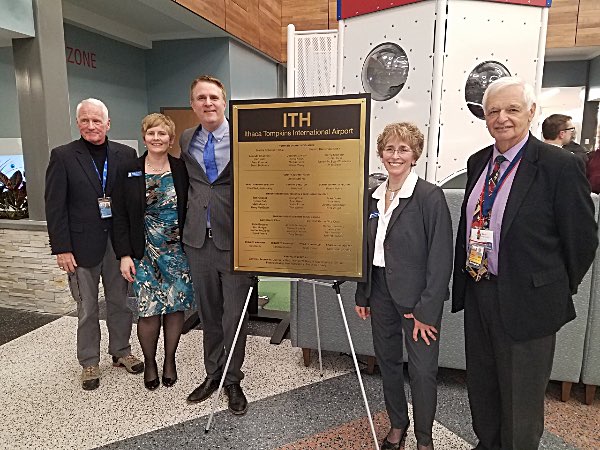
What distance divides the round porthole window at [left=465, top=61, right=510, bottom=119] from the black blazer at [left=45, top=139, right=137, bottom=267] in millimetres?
2238

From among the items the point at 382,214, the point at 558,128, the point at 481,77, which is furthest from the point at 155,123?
the point at 558,128

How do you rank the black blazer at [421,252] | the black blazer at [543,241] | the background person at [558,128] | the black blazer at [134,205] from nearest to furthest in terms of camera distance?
the black blazer at [543,241]
the black blazer at [421,252]
the black blazer at [134,205]
the background person at [558,128]

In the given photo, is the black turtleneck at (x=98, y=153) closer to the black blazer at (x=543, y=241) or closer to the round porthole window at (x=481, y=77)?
the black blazer at (x=543, y=241)

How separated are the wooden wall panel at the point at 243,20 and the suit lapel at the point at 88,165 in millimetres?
3579

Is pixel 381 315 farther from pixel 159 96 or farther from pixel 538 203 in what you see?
pixel 159 96

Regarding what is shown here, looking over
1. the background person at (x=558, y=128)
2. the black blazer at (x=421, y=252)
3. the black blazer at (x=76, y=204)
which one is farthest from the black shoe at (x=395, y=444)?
the background person at (x=558, y=128)

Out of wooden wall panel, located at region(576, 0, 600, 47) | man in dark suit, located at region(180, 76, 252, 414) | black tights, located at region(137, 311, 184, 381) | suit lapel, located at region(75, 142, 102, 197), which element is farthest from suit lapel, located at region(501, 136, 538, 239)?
wooden wall panel, located at region(576, 0, 600, 47)

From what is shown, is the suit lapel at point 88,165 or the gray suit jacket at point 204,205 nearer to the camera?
the gray suit jacket at point 204,205

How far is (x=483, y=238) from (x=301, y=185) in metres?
0.74

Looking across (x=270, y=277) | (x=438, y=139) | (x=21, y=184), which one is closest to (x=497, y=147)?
(x=270, y=277)

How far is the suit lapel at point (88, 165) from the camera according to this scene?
2332 millimetres

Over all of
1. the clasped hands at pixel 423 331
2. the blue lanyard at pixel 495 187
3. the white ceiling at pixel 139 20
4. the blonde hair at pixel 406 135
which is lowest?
the clasped hands at pixel 423 331

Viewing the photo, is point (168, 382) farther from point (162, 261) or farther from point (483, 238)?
point (483, 238)

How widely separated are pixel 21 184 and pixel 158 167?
2465mm
